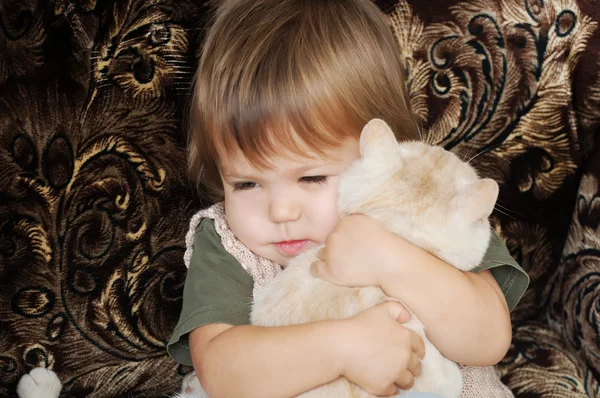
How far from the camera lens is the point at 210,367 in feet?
3.79

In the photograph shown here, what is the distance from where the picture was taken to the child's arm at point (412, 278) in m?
1.06

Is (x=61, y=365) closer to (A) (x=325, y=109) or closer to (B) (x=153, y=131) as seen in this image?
(B) (x=153, y=131)

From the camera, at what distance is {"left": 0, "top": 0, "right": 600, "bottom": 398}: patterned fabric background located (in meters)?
1.33

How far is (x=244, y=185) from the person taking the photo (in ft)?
4.19

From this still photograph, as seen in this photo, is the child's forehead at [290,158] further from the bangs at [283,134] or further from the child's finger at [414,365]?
the child's finger at [414,365]

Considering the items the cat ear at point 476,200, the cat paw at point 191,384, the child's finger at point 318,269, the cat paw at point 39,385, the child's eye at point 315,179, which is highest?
the cat ear at point 476,200

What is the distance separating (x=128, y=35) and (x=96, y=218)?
1.26ft

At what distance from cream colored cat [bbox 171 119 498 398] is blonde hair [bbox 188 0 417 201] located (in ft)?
0.57

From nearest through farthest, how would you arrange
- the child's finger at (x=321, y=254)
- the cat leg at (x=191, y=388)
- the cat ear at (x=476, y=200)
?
the cat ear at (x=476, y=200) → the child's finger at (x=321, y=254) → the cat leg at (x=191, y=388)

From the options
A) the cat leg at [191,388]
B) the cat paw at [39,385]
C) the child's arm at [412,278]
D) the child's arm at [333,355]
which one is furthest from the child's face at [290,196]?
the cat paw at [39,385]

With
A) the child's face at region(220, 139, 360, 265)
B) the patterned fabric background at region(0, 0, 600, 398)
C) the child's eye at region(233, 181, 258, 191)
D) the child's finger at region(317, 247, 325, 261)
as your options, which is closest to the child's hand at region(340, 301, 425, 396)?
the child's finger at region(317, 247, 325, 261)

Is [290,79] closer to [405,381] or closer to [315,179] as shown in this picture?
[315,179]

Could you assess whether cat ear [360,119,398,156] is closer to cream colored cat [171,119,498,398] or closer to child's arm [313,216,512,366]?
cream colored cat [171,119,498,398]

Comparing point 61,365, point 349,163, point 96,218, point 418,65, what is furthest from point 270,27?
point 61,365
